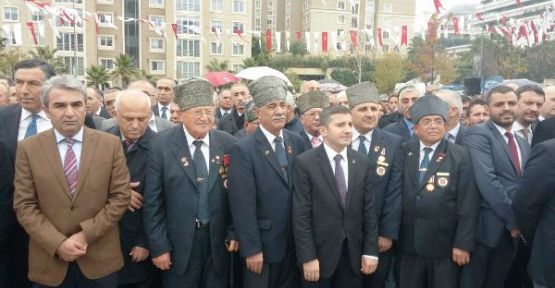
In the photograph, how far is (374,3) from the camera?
6250 cm

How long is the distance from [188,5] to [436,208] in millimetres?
42076

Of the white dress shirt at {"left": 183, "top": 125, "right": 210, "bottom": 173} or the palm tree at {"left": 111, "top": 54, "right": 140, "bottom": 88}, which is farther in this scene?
the palm tree at {"left": 111, "top": 54, "right": 140, "bottom": 88}

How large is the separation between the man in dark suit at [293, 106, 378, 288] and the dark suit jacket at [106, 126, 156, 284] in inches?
50.2

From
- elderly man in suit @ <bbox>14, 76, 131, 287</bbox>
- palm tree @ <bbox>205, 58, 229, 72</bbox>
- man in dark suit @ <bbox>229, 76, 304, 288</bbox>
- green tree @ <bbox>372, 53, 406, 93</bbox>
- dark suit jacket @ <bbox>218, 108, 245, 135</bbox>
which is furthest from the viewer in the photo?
palm tree @ <bbox>205, 58, 229, 72</bbox>

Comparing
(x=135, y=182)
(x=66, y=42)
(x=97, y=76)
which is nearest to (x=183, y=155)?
(x=135, y=182)

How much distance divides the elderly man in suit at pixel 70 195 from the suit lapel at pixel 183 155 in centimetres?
45

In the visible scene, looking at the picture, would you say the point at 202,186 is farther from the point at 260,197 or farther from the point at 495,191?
the point at 495,191

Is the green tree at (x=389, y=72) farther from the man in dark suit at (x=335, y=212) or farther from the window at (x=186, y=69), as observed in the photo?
the man in dark suit at (x=335, y=212)

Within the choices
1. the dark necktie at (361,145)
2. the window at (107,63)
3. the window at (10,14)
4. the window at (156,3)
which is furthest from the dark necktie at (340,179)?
the window at (10,14)

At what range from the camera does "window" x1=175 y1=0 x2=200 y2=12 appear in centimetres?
4172

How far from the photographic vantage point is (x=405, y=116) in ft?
17.9

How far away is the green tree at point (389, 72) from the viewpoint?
124 feet

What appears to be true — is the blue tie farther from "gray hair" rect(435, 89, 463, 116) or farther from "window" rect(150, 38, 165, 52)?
"window" rect(150, 38, 165, 52)

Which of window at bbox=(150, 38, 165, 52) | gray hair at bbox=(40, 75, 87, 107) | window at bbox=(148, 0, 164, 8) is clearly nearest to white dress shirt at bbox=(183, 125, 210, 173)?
gray hair at bbox=(40, 75, 87, 107)
